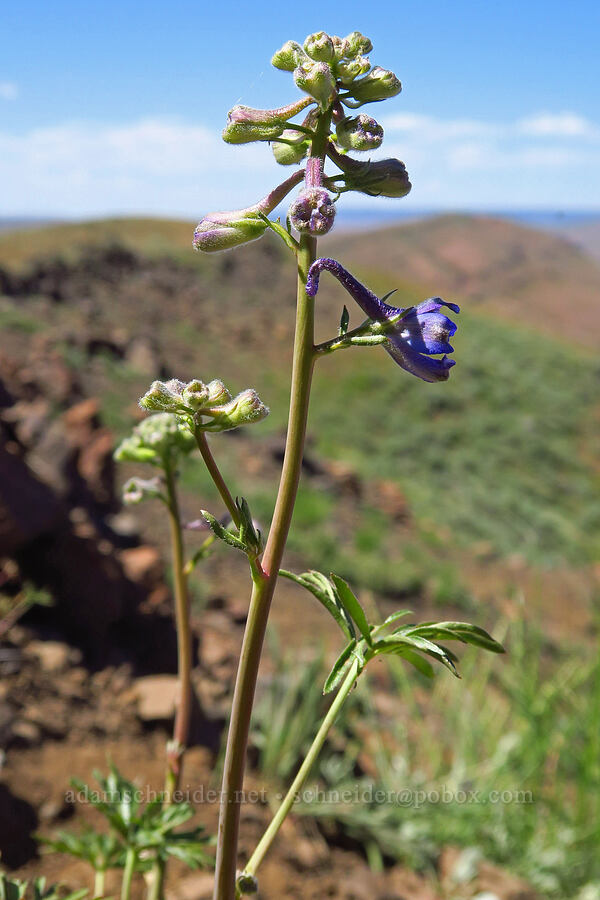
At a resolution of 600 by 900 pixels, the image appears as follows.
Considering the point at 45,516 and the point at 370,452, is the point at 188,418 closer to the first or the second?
the point at 45,516

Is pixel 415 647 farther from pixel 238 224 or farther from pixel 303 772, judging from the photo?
pixel 238 224

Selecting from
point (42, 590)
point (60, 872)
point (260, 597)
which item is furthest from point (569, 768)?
point (260, 597)

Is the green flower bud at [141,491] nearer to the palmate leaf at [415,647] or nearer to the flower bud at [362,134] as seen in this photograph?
the palmate leaf at [415,647]

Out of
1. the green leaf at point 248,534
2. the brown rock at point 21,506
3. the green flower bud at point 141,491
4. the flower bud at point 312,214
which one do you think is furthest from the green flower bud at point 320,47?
the brown rock at point 21,506

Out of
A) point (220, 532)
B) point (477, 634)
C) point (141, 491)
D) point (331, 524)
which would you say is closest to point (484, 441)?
point (331, 524)

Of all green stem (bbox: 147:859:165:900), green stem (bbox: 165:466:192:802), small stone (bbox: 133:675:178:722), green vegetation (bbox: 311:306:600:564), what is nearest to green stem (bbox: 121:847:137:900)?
green stem (bbox: 147:859:165:900)

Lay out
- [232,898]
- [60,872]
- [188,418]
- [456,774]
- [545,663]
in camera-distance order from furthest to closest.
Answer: [545,663] → [456,774] → [60,872] → [232,898] → [188,418]
